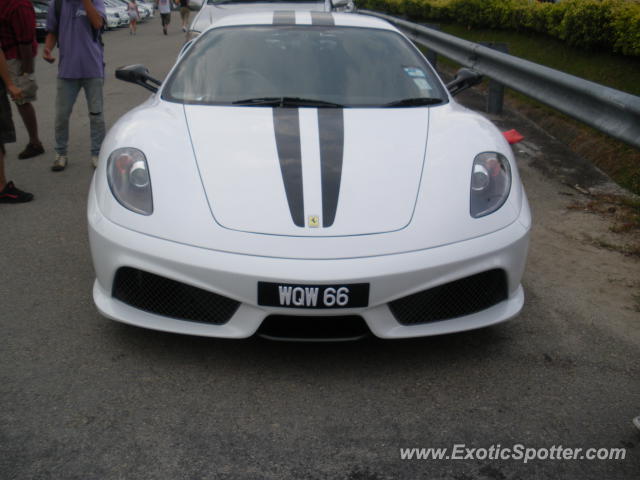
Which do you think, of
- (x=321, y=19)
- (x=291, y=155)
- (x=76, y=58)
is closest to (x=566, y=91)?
(x=321, y=19)

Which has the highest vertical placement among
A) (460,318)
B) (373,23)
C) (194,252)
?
(373,23)

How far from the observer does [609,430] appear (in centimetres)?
258

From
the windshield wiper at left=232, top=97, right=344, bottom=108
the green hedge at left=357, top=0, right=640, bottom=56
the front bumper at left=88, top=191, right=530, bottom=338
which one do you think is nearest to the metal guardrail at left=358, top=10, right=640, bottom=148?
the green hedge at left=357, top=0, right=640, bottom=56

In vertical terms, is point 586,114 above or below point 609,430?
above

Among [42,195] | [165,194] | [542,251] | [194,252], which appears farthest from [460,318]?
[42,195]

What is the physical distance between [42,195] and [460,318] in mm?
3757

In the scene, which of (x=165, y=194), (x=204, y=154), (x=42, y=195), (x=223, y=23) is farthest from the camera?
(x=42, y=195)

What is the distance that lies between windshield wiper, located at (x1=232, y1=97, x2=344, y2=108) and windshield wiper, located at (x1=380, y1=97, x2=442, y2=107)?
11.9 inches

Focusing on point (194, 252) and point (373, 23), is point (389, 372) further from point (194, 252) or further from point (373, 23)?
point (373, 23)

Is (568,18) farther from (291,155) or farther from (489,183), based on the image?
(291,155)

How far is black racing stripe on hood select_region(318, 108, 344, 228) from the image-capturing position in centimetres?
298

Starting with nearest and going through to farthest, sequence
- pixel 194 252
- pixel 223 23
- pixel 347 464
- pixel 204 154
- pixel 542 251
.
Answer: pixel 347 464, pixel 194 252, pixel 204 154, pixel 542 251, pixel 223 23

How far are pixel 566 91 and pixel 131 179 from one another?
3246mm

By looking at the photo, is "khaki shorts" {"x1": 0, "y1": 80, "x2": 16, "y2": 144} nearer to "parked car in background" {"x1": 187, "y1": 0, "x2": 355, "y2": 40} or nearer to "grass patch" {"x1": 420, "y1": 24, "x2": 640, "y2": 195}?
"parked car in background" {"x1": 187, "y1": 0, "x2": 355, "y2": 40}
